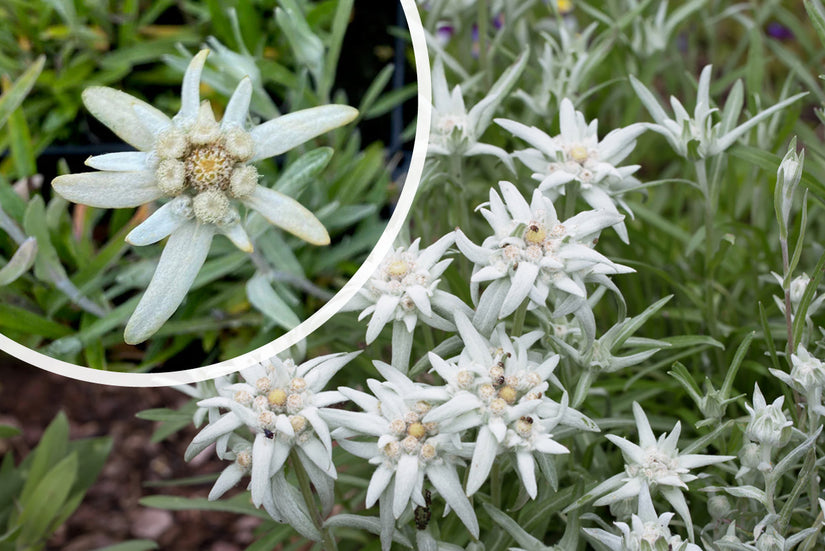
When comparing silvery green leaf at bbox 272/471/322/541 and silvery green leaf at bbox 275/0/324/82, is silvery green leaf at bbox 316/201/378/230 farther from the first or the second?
silvery green leaf at bbox 272/471/322/541

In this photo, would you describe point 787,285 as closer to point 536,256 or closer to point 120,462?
point 536,256

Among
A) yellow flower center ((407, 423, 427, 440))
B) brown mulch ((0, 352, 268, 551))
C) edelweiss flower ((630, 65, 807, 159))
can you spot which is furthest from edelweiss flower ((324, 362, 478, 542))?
brown mulch ((0, 352, 268, 551))

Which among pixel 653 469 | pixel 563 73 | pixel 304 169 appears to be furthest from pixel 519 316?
pixel 563 73

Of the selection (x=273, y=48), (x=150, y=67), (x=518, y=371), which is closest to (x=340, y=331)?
(x=518, y=371)

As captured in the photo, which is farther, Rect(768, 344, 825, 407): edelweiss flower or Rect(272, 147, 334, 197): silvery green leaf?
Rect(272, 147, 334, 197): silvery green leaf

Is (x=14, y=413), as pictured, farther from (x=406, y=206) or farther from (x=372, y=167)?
(x=406, y=206)

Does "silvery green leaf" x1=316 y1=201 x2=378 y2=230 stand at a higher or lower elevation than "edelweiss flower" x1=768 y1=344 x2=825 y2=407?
lower

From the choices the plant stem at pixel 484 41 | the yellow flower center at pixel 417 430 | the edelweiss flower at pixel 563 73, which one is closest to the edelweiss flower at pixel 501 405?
the yellow flower center at pixel 417 430
